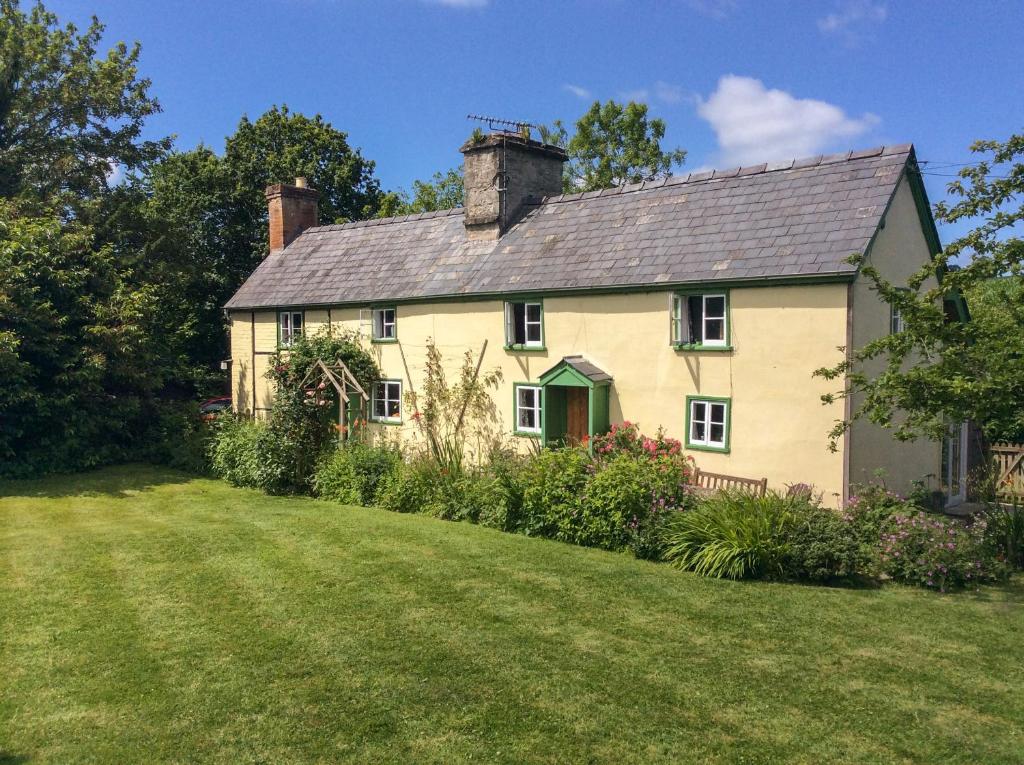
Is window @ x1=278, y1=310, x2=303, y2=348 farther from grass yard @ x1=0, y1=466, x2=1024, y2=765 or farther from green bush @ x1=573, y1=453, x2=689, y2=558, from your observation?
green bush @ x1=573, y1=453, x2=689, y2=558

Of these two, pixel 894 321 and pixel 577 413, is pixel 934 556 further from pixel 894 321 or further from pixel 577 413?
pixel 577 413

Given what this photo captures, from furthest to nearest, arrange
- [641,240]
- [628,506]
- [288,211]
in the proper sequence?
[288,211]
[641,240]
[628,506]

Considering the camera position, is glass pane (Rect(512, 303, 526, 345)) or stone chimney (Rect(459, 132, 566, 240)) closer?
glass pane (Rect(512, 303, 526, 345))

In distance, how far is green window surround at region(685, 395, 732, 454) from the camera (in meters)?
15.3

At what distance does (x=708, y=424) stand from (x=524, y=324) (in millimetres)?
5291

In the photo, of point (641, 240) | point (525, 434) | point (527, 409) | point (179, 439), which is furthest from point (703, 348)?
point (179, 439)

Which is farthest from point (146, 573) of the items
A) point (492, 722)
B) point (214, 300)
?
point (214, 300)

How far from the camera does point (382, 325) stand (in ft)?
70.7

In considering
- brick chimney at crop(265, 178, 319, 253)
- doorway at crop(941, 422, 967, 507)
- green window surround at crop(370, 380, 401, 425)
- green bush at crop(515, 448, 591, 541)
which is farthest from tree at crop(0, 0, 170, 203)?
doorway at crop(941, 422, 967, 507)

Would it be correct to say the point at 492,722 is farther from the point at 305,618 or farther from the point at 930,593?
the point at 930,593

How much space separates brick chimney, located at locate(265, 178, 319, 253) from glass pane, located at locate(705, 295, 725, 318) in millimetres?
16336

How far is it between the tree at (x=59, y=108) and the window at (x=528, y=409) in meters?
19.3

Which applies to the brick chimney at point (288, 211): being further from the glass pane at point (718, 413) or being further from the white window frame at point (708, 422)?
the glass pane at point (718, 413)

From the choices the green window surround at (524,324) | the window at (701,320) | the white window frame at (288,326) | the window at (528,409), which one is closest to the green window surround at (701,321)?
the window at (701,320)
